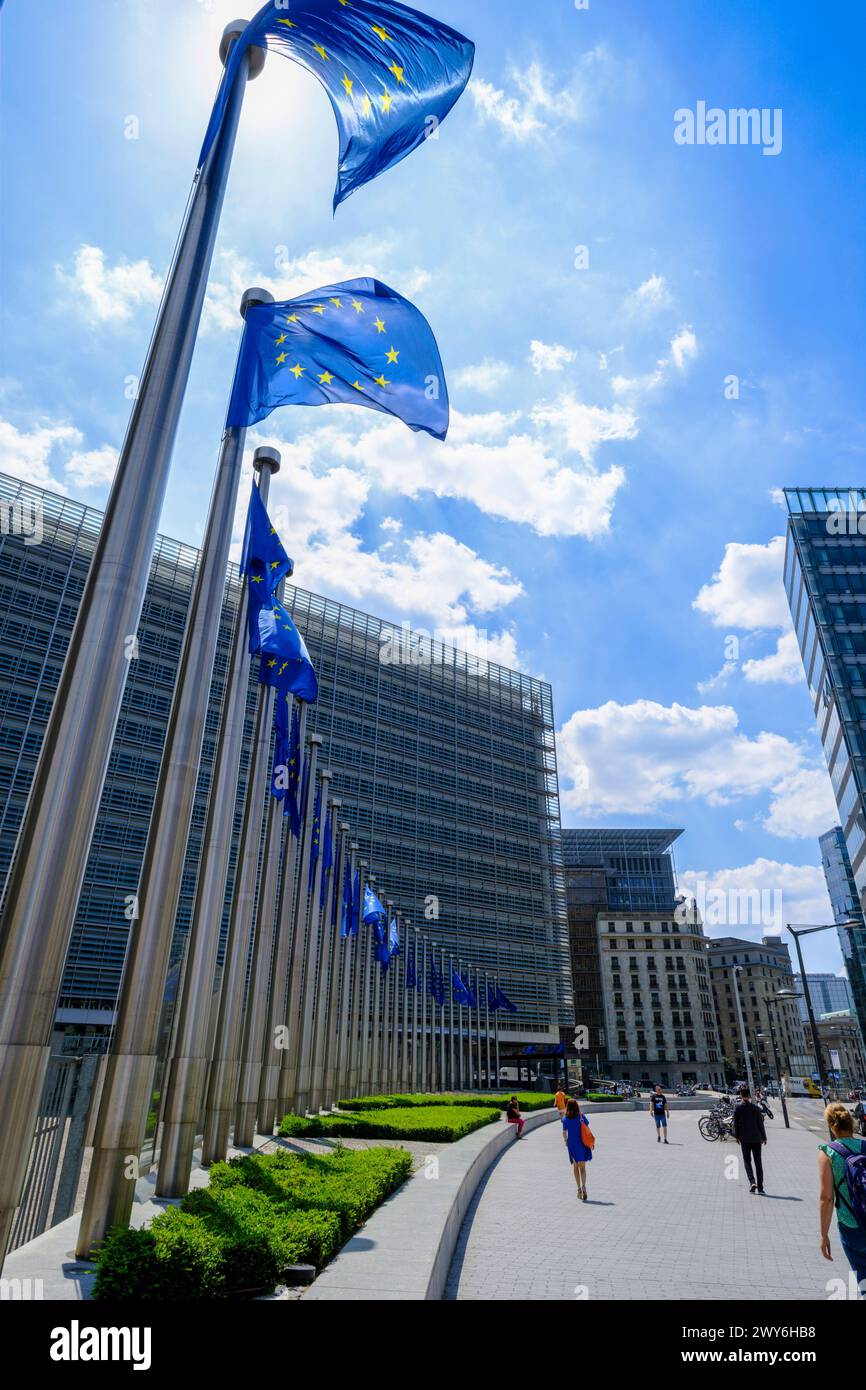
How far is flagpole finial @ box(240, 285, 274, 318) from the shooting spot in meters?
11.5

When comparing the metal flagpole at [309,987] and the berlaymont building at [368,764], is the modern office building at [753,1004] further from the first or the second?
the metal flagpole at [309,987]

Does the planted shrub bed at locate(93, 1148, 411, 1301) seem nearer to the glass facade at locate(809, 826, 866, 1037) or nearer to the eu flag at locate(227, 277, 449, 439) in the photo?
the eu flag at locate(227, 277, 449, 439)

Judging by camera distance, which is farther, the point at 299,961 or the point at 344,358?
the point at 299,961

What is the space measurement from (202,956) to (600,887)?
11751cm

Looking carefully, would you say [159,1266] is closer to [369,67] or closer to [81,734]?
[81,734]

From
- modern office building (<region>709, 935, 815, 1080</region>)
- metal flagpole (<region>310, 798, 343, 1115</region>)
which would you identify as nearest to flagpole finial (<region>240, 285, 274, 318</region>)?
metal flagpole (<region>310, 798, 343, 1115</region>)

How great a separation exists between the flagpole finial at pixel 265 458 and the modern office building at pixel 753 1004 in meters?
132

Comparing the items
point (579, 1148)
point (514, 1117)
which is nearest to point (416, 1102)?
point (514, 1117)

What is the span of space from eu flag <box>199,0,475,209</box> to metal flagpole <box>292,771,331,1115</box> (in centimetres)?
1717

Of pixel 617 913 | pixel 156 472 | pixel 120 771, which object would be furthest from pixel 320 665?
pixel 617 913

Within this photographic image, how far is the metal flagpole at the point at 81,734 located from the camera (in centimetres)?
557

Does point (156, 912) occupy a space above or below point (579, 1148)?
above

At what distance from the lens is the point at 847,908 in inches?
3521

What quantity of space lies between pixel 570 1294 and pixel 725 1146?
19.6 meters
